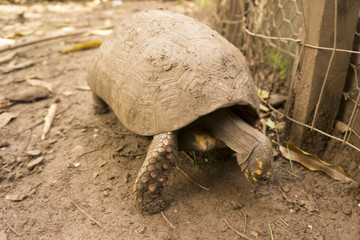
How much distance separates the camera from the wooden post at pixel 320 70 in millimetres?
2396

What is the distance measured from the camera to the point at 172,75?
2238 millimetres

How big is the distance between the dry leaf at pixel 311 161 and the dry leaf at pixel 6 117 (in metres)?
2.94

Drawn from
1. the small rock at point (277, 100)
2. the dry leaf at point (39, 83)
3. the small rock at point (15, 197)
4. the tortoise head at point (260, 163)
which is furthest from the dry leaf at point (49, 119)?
the small rock at point (277, 100)

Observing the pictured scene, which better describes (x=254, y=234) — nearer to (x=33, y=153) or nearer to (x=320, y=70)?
(x=320, y=70)

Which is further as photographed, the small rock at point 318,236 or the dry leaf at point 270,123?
the dry leaf at point 270,123

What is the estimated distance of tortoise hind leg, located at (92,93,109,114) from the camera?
345 cm

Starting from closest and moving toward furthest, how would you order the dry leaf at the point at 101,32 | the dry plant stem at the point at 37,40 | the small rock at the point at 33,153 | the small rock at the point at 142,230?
the small rock at the point at 142,230
the small rock at the point at 33,153
the dry plant stem at the point at 37,40
the dry leaf at the point at 101,32

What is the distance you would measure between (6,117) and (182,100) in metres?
2.36

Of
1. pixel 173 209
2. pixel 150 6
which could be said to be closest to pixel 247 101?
pixel 173 209

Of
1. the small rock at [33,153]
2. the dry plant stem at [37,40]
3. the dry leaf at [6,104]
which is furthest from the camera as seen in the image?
the dry plant stem at [37,40]

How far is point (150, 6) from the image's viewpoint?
25.8ft

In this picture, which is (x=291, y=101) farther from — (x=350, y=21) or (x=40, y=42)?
(x=40, y=42)

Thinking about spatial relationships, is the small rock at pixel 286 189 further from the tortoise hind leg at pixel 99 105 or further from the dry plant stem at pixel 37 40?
the dry plant stem at pixel 37 40

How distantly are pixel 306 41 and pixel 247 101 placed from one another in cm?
84
